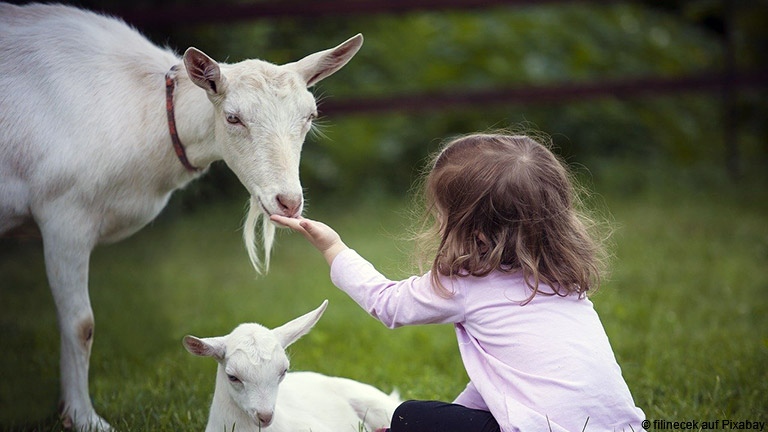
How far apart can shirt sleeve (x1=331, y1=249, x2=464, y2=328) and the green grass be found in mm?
767

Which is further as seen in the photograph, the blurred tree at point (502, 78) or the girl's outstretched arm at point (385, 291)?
the blurred tree at point (502, 78)

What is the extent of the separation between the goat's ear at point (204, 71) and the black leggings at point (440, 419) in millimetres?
1267

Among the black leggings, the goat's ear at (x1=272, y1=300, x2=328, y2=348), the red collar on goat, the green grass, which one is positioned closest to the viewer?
the black leggings

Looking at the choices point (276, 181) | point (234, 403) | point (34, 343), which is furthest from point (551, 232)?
point (34, 343)

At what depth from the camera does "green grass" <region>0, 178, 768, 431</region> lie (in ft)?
10.9

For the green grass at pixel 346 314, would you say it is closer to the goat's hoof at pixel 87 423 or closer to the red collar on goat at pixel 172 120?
the goat's hoof at pixel 87 423

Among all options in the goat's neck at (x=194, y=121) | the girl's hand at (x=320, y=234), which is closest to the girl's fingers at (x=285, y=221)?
the girl's hand at (x=320, y=234)

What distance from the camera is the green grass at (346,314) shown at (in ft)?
10.9

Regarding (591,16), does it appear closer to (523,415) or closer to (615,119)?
(615,119)

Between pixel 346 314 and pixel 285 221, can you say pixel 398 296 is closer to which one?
pixel 285 221

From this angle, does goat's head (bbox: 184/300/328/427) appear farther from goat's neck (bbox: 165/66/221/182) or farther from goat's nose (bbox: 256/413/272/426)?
goat's neck (bbox: 165/66/221/182)

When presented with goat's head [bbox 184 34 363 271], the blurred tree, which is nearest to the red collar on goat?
goat's head [bbox 184 34 363 271]

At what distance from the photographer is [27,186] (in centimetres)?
296

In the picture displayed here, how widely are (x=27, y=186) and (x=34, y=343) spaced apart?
1580 mm
